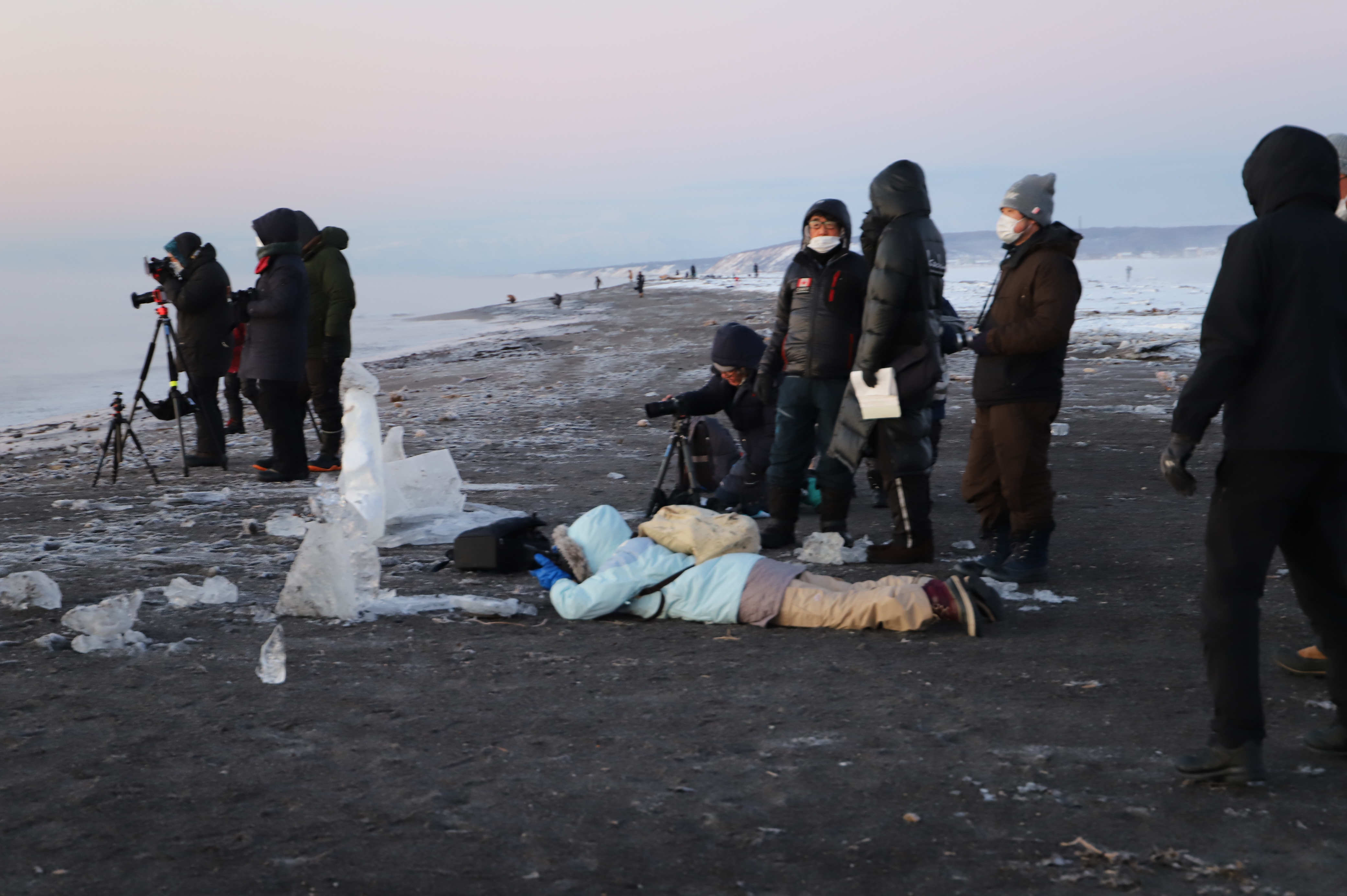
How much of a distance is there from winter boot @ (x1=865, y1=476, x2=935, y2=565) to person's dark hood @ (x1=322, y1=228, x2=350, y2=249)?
17.5ft

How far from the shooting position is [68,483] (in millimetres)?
8922

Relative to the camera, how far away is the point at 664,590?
4.73 m

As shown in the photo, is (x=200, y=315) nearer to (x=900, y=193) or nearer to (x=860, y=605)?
(x=900, y=193)

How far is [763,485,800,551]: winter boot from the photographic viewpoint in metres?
6.00

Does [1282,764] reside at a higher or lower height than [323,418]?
lower

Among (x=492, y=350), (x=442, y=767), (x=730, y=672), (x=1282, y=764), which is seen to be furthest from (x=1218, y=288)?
(x=492, y=350)

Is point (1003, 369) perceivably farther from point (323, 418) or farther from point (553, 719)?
point (323, 418)

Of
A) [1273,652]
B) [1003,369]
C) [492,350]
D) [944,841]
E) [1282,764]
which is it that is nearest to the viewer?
[944,841]

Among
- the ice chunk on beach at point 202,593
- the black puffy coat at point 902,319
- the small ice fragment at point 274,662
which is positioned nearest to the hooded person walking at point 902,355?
the black puffy coat at point 902,319

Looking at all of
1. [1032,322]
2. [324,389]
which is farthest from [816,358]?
[324,389]

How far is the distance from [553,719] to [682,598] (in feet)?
3.85

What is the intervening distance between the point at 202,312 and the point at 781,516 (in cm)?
520

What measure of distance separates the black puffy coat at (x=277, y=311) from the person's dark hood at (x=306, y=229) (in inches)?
15.5

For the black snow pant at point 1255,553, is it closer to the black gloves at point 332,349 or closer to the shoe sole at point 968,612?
the shoe sole at point 968,612
